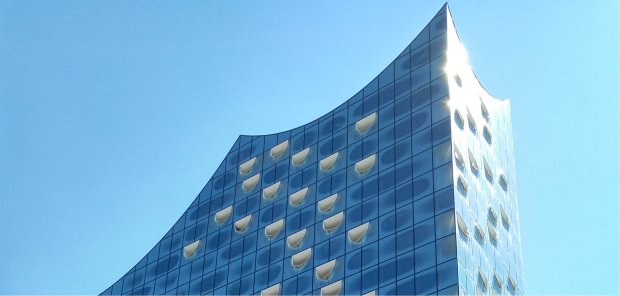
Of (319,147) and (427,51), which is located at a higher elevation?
(427,51)

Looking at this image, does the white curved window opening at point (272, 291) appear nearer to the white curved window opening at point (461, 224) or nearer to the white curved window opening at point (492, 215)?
the white curved window opening at point (461, 224)

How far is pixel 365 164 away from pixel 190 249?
1371cm

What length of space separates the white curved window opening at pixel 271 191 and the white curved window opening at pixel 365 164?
21.1ft

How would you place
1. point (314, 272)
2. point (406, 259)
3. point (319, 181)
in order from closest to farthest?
point (406, 259) < point (314, 272) < point (319, 181)

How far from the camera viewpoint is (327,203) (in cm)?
6134

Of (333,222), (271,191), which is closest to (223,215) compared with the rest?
(271,191)

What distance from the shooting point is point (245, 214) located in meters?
67.2

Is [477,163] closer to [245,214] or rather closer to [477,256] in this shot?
[477,256]

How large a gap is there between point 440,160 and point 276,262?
10696 millimetres

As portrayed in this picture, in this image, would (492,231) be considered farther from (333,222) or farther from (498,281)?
(333,222)

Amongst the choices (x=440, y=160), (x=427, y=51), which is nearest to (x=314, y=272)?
(x=440, y=160)

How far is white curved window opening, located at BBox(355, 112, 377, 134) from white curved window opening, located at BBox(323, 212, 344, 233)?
589 cm

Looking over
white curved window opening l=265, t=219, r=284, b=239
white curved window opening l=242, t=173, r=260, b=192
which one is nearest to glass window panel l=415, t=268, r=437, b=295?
white curved window opening l=265, t=219, r=284, b=239

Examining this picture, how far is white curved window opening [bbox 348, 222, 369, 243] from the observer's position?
5759 centimetres
